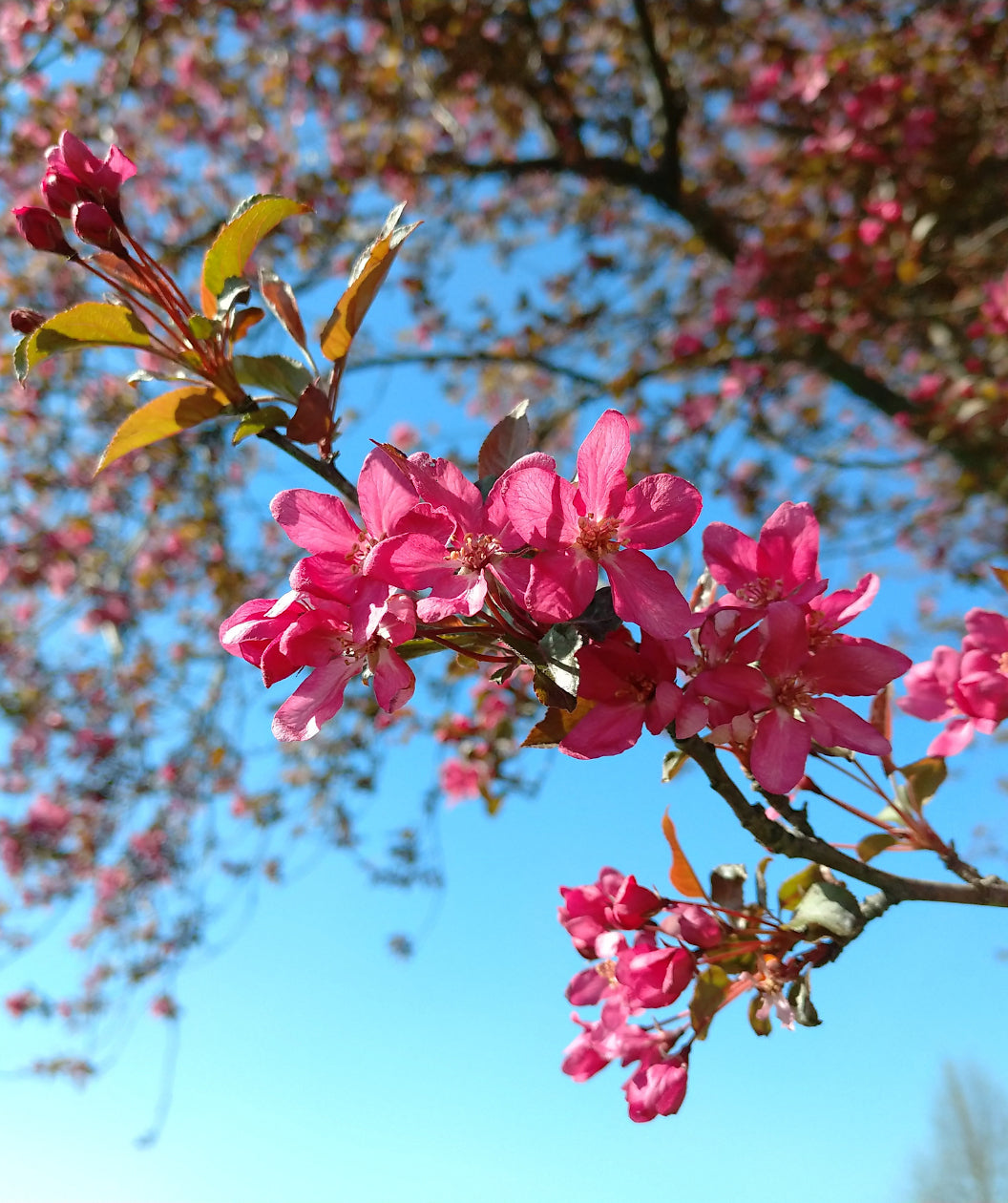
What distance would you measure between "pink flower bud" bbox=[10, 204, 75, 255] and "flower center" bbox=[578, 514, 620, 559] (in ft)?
2.19

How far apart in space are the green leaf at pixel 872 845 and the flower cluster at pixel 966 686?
193 millimetres

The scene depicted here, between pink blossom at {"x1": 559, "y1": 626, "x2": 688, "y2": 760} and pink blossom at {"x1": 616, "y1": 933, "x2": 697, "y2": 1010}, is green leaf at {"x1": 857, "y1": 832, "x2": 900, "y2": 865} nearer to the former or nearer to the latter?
pink blossom at {"x1": 616, "y1": 933, "x2": 697, "y2": 1010}

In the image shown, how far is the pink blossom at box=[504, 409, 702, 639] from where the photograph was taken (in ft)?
2.15

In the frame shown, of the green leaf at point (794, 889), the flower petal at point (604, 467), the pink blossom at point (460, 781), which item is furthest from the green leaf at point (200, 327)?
the pink blossom at point (460, 781)

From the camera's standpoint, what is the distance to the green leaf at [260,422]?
820 millimetres

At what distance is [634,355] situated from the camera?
15.3 feet

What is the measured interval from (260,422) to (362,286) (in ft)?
0.62

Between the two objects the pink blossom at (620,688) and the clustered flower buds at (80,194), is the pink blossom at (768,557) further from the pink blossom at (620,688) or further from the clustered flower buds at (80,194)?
the clustered flower buds at (80,194)

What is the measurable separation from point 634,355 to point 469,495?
4.23 metres

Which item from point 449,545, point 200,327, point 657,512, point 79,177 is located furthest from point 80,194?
point 657,512

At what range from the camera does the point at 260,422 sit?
819 mm

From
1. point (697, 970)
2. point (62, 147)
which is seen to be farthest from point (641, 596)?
point (62, 147)

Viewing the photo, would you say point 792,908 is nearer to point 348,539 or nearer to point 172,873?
point 348,539

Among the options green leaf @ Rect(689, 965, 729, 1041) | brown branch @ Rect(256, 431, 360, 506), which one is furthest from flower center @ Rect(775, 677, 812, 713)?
brown branch @ Rect(256, 431, 360, 506)
